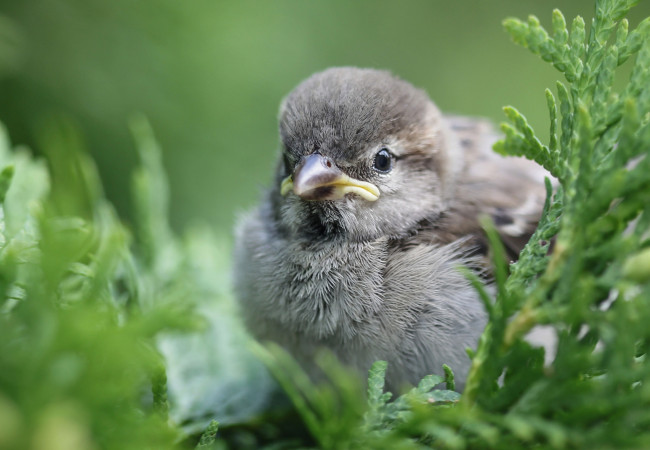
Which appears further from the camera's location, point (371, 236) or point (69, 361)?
point (371, 236)

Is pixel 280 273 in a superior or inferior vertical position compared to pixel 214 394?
superior

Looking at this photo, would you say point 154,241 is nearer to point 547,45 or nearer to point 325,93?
point 325,93

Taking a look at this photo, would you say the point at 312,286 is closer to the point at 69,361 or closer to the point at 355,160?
the point at 355,160

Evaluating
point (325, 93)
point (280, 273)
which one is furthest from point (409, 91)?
point (280, 273)

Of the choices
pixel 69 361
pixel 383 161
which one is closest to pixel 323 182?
pixel 383 161

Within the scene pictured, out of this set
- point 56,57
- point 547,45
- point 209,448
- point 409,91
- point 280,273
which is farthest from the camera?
point 56,57

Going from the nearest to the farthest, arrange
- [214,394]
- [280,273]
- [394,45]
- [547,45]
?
[547,45], [214,394], [280,273], [394,45]

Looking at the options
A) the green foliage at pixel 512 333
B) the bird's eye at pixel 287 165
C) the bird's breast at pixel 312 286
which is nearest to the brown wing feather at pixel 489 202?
the bird's breast at pixel 312 286

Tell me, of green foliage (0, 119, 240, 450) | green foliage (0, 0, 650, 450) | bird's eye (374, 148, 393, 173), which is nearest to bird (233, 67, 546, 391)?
bird's eye (374, 148, 393, 173)
